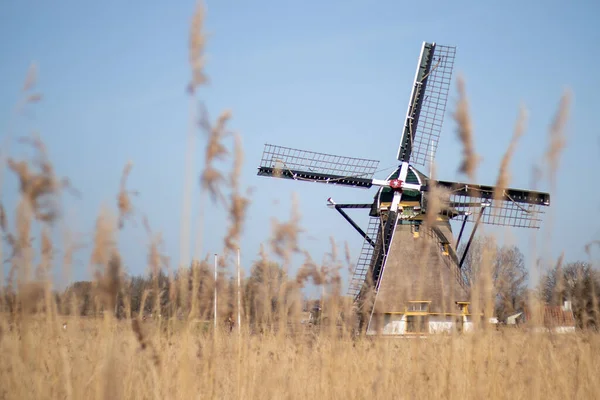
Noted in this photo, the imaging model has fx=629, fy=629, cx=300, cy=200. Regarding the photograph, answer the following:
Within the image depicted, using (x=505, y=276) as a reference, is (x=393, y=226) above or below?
above

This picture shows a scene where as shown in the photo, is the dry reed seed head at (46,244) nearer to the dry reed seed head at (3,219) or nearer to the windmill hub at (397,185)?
the dry reed seed head at (3,219)

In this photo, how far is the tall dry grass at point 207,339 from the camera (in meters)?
2.75

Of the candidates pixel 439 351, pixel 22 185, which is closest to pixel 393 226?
pixel 439 351

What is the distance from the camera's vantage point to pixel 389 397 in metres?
4.12

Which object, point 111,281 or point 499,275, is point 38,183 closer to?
point 111,281

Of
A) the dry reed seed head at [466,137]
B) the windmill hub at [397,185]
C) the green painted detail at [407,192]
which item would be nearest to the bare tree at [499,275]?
the dry reed seed head at [466,137]

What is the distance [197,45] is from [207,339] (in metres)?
1.75

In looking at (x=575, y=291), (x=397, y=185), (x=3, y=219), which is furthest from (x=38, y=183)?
(x=397, y=185)

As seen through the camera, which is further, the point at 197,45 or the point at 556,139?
the point at 556,139

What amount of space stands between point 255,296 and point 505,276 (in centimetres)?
164

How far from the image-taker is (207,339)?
11.8ft

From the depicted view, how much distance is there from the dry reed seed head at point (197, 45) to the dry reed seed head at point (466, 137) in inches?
56.2

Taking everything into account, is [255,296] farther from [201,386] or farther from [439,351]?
[439,351]

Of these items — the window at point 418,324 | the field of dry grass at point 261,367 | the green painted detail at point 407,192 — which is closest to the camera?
the field of dry grass at point 261,367
